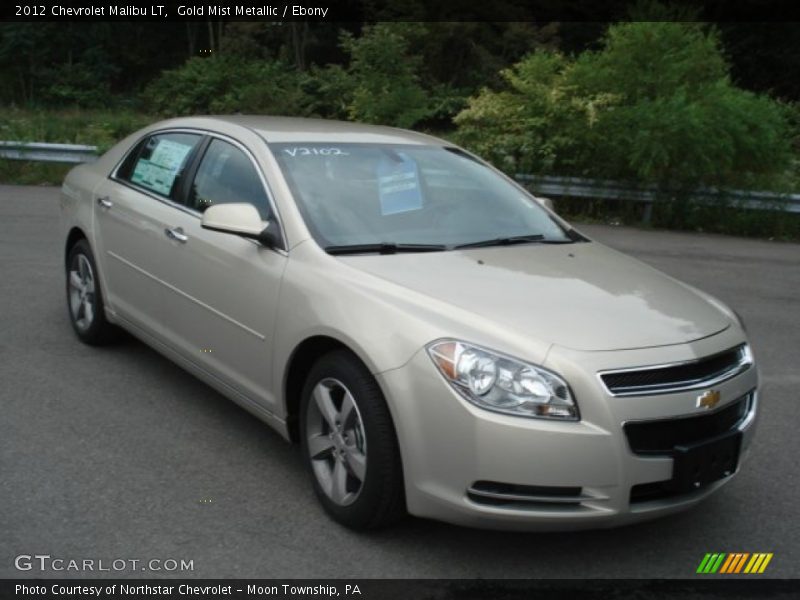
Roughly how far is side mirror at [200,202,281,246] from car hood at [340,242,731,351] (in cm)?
44

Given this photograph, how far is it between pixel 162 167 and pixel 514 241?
7.11ft

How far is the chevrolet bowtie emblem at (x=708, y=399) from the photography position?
10.9ft

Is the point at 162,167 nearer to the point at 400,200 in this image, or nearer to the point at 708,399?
the point at 400,200

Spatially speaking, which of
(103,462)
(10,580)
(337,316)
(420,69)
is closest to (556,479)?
(337,316)

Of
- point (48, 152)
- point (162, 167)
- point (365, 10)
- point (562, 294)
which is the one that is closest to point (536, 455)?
point (562, 294)

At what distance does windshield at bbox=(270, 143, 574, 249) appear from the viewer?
168 inches

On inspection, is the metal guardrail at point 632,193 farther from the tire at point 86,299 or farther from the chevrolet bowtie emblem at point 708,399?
the chevrolet bowtie emblem at point 708,399

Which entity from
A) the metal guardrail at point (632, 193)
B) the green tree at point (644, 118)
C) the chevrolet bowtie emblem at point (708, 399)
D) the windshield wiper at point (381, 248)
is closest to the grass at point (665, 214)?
the metal guardrail at point (632, 193)

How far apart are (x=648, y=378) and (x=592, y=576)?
0.78m

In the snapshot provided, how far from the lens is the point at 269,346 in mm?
4059

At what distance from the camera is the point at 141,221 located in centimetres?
523

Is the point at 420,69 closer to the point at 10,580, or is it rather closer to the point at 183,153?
the point at 183,153

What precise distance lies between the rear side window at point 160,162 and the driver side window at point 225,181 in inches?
8.8

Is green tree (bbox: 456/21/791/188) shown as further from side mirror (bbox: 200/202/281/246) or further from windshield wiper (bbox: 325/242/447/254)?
side mirror (bbox: 200/202/281/246)
